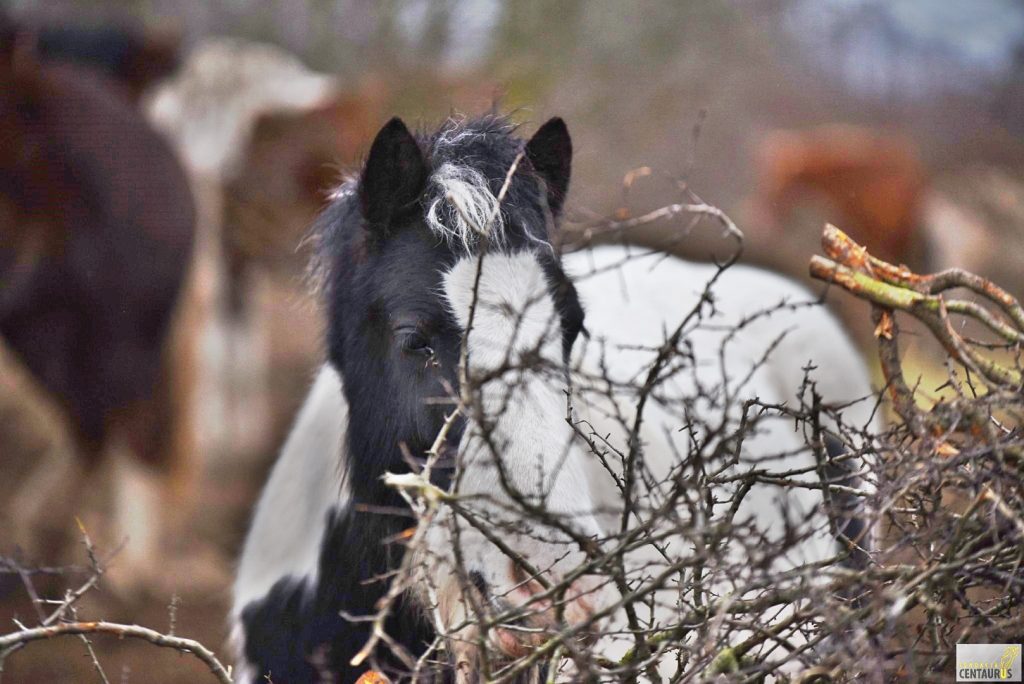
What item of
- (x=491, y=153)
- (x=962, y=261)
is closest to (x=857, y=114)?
(x=962, y=261)

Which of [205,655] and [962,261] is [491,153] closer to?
[205,655]

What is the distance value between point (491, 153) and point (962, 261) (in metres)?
8.90

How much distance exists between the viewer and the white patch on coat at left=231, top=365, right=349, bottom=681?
2.60 metres

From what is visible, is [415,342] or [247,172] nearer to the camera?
[415,342]

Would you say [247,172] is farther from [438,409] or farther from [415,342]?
[438,409]

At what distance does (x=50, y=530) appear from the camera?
5910mm

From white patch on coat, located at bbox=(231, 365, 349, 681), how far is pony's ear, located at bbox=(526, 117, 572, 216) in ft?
2.23

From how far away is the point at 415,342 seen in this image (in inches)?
82.0

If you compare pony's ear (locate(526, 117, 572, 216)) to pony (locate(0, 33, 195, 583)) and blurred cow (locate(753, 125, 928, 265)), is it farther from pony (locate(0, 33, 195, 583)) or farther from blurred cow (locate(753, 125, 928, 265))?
blurred cow (locate(753, 125, 928, 265))

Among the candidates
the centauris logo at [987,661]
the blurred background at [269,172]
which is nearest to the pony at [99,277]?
the blurred background at [269,172]

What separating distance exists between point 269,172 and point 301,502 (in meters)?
6.41

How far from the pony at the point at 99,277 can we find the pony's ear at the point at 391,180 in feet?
12.3

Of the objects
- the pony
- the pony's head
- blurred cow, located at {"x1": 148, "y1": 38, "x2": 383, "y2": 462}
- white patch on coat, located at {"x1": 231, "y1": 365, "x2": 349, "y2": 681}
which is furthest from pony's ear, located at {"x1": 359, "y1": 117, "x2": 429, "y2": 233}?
blurred cow, located at {"x1": 148, "y1": 38, "x2": 383, "y2": 462}

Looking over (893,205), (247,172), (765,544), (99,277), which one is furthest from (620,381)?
(893,205)
